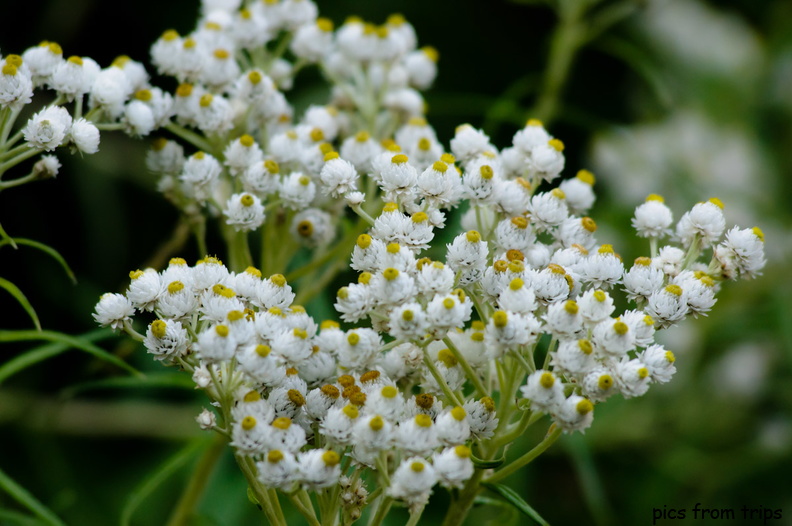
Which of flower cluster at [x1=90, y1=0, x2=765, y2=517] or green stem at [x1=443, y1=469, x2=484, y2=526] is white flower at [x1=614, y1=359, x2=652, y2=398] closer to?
flower cluster at [x1=90, y1=0, x2=765, y2=517]

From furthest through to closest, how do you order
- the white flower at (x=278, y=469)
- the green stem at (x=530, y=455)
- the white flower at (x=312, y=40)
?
the white flower at (x=312, y=40) < the green stem at (x=530, y=455) < the white flower at (x=278, y=469)

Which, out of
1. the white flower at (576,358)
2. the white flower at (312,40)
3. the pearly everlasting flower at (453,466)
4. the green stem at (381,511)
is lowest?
the green stem at (381,511)

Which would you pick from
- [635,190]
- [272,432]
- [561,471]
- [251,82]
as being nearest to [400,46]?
[251,82]

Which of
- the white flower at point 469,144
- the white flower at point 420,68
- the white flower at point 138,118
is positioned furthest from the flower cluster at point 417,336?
the white flower at point 420,68

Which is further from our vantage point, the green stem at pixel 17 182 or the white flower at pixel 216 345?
the green stem at pixel 17 182

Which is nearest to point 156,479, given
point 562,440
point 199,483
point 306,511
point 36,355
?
point 199,483

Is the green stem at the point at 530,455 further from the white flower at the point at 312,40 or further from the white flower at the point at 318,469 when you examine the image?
the white flower at the point at 312,40
